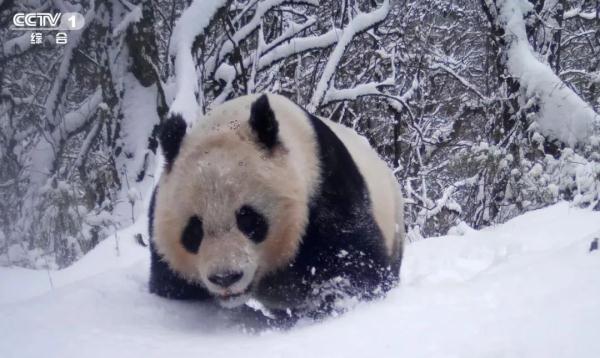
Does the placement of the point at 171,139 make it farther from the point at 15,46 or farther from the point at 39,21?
the point at 15,46

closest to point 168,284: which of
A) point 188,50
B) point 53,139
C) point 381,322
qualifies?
point 381,322

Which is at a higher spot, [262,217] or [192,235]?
[262,217]

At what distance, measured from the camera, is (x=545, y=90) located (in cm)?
623

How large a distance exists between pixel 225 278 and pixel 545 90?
4.85 metres

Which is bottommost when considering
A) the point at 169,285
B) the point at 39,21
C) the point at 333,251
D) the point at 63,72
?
the point at 63,72

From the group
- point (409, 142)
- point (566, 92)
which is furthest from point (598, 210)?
point (409, 142)

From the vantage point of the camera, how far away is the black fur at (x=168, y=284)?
3078 millimetres

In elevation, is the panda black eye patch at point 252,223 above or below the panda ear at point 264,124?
below

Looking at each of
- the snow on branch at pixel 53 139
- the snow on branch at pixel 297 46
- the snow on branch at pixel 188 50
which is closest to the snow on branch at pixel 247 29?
the snow on branch at pixel 297 46

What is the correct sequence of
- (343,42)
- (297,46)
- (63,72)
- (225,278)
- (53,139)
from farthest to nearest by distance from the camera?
1. (297,46)
2. (343,42)
3. (53,139)
4. (63,72)
5. (225,278)

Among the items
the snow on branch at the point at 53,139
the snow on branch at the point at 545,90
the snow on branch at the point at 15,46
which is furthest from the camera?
the snow on branch at the point at 53,139

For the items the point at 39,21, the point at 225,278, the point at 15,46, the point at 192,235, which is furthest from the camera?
the point at 15,46

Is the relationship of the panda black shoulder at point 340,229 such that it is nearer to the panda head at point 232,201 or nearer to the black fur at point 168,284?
the panda head at point 232,201

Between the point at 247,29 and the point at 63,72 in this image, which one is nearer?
the point at 63,72
